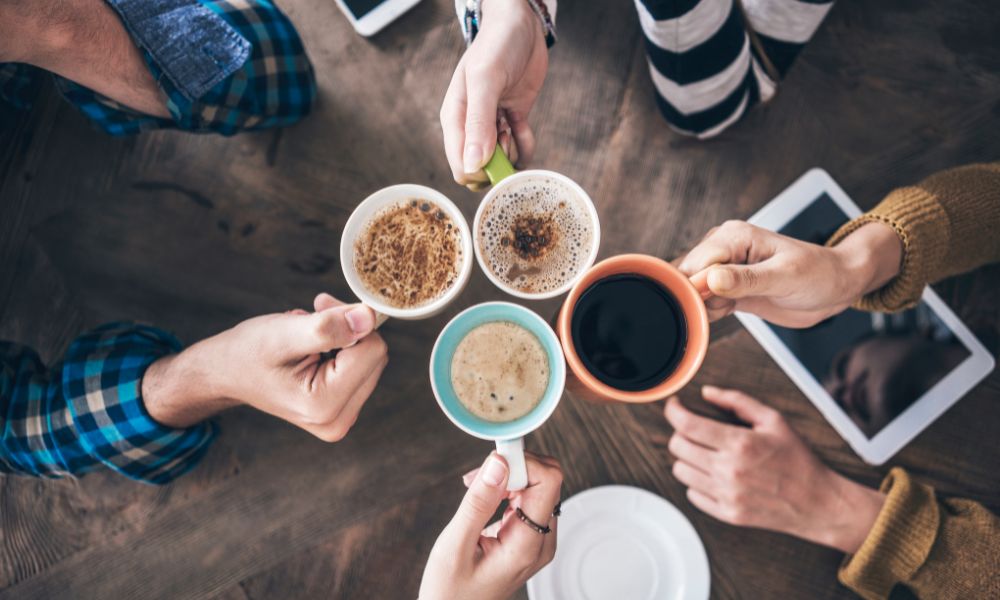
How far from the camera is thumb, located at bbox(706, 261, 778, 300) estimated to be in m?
→ 0.80

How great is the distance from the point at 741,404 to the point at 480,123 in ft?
2.54

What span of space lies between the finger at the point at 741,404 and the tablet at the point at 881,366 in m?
0.10

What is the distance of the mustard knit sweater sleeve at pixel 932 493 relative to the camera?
1.00 meters

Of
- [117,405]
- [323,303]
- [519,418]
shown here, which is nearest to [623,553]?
[519,418]

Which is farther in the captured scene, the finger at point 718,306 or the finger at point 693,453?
the finger at point 693,453

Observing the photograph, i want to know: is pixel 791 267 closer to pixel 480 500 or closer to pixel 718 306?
pixel 718 306

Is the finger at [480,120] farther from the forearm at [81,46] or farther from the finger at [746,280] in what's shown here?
the forearm at [81,46]

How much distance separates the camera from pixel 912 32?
1.29 metres

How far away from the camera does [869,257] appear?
0.97m

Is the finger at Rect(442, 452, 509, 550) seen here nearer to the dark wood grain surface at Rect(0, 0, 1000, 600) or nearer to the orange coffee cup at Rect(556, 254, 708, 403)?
the orange coffee cup at Rect(556, 254, 708, 403)

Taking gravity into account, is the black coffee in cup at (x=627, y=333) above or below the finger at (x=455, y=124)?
below

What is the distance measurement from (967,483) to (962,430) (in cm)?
11

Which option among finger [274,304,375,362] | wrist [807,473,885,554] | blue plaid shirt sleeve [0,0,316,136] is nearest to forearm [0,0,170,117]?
blue plaid shirt sleeve [0,0,316,136]

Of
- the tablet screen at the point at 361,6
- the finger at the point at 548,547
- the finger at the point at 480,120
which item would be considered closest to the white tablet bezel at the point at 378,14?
the tablet screen at the point at 361,6
